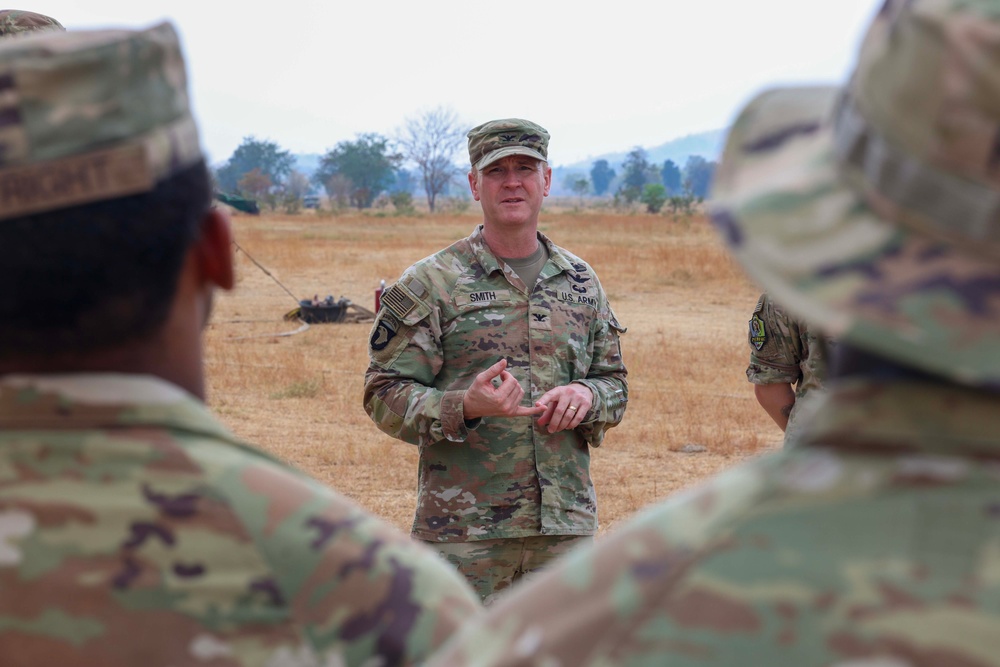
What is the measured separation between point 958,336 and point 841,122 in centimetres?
30

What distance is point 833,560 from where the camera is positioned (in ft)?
3.28

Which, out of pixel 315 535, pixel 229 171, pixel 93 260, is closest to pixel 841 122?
pixel 315 535

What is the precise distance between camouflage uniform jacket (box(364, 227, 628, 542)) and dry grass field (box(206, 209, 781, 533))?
3.43m

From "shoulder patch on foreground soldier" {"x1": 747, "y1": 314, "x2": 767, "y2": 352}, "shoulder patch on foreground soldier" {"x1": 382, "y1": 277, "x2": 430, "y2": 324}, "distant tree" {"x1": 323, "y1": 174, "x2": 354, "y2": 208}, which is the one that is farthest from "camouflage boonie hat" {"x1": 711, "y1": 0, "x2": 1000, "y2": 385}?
"distant tree" {"x1": 323, "y1": 174, "x2": 354, "y2": 208}

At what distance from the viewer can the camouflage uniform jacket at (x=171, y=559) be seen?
53.8 inches

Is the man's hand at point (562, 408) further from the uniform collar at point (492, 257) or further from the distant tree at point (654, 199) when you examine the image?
the distant tree at point (654, 199)

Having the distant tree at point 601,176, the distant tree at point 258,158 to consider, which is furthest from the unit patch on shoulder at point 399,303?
the distant tree at point 601,176

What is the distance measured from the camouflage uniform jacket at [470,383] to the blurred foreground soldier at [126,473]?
2574 millimetres

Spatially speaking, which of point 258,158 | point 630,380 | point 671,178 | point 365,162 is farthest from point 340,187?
point 630,380

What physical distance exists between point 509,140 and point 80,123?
3.20 meters

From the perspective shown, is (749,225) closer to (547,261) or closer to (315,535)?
(315,535)

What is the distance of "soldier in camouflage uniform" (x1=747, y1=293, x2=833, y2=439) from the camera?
4434mm

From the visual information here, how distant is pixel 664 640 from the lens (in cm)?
103

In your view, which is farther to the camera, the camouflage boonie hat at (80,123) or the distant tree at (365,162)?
the distant tree at (365,162)
